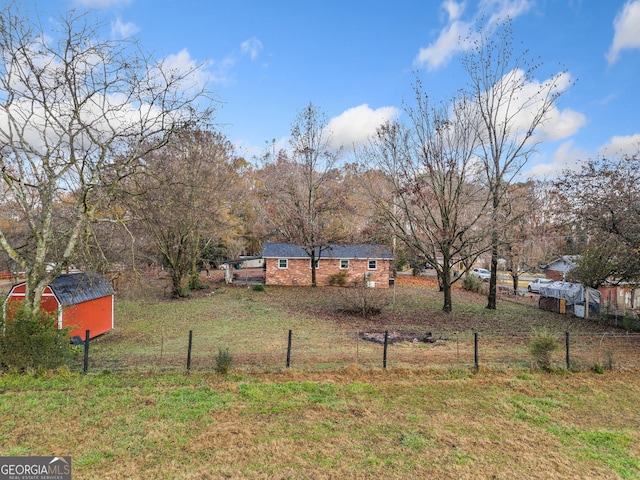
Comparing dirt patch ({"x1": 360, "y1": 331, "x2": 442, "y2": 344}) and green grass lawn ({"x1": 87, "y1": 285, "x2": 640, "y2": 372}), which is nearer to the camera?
green grass lawn ({"x1": 87, "y1": 285, "x2": 640, "y2": 372})

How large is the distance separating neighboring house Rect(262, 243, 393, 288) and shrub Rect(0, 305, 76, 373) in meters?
21.7

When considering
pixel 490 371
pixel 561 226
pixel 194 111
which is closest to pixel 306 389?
pixel 490 371

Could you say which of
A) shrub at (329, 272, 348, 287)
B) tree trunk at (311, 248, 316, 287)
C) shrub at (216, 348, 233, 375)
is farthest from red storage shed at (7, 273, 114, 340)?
shrub at (329, 272, 348, 287)

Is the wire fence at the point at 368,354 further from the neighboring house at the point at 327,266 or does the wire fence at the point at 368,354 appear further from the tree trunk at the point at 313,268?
the neighboring house at the point at 327,266

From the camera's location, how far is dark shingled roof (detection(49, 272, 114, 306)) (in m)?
12.6

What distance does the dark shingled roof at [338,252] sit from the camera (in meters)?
29.7

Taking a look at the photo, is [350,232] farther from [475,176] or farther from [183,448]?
[183,448]

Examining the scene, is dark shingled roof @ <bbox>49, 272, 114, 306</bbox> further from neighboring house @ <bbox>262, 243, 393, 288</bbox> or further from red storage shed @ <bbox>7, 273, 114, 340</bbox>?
neighboring house @ <bbox>262, 243, 393, 288</bbox>

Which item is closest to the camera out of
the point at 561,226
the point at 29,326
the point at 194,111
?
the point at 29,326

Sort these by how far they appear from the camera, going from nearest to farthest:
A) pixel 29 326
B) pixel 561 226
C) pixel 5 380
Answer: pixel 5 380 → pixel 29 326 → pixel 561 226

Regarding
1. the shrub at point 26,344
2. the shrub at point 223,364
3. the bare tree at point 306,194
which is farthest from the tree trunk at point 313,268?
the shrub at point 26,344

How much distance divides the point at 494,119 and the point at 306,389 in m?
17.3

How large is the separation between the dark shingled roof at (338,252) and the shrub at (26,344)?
855 inches

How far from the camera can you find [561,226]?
53.8 ft
